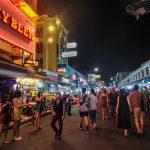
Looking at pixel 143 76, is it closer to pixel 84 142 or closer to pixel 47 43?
pixel 47 43

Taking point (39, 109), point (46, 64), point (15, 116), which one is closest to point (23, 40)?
point (39, 109)

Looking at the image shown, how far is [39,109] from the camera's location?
9664 millimetres

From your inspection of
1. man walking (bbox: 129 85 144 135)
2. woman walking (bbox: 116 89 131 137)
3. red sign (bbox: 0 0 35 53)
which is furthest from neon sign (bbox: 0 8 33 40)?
man walking (bbox: 129 85 144 135)

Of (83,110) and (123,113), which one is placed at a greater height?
(83,110)

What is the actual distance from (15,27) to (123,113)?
12215 mm

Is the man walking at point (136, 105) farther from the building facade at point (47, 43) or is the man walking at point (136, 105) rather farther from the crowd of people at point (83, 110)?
the building facade at point (47, 43)

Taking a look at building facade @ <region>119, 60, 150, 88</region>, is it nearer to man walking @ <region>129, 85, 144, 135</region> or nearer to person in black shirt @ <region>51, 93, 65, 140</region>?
Answer: man walking @ <region>129, 85, 144, 135</region>

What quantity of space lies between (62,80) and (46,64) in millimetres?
4393

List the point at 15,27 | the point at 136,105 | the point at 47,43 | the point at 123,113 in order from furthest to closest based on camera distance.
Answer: the point at 47,43 < the point at 15,27 < the point at 136,105 < the point at 123,113

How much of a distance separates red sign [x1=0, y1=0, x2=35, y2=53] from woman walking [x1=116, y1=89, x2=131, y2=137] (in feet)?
34.4

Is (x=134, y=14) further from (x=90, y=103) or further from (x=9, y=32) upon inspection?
(x=90, y=103)

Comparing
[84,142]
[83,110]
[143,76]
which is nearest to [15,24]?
[83,110]

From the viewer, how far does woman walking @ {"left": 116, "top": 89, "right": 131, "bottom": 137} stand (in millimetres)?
7930

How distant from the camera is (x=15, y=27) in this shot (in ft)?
52.9
